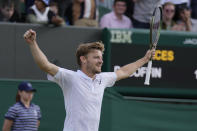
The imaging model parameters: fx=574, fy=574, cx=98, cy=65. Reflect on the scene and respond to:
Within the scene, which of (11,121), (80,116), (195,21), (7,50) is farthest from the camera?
(195,21)

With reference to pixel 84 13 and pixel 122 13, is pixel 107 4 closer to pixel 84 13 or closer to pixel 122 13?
pixel 122 13

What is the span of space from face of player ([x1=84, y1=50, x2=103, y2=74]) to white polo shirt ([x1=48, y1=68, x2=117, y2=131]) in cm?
9

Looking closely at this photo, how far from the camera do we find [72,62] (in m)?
9.71

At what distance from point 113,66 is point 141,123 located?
1109 millimetres

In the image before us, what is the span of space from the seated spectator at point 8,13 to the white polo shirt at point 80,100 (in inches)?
179

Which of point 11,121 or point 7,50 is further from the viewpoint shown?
point 7,50

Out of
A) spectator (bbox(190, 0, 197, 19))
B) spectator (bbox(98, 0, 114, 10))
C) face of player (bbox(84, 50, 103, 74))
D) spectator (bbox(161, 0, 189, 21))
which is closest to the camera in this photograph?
face of player (bbox(84, 50, 103, 74))

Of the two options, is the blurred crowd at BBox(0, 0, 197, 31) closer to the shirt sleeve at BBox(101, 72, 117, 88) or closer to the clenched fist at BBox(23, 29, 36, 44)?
the shirt sleeve at BBox(101, 72, 117, 88)

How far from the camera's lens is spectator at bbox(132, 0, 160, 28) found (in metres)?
10.7

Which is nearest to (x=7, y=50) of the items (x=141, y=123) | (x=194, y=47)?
(x=141, y=123)

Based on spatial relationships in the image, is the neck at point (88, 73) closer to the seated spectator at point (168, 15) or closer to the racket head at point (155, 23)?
the racket head at point (155, 23)

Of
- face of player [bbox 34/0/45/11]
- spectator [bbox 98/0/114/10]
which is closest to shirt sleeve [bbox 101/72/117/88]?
face of player [bbox 34/0/45/11]

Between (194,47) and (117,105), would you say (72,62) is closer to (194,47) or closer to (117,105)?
(117,105)

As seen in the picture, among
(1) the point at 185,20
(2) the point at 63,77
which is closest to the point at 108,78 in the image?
(2) the point at 63,77
